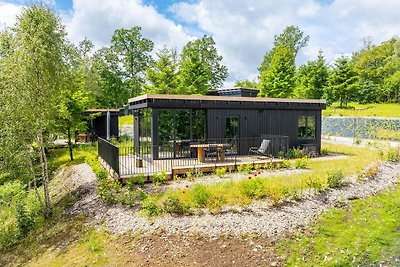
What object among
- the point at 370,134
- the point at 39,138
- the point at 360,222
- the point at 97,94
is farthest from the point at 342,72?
the point at 39,138

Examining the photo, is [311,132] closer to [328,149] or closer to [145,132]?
[328,149]

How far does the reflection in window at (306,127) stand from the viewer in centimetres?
1538

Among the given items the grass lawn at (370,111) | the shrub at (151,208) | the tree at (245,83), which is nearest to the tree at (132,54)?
the tree at (245,83)

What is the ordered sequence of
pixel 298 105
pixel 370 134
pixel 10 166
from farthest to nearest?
1. pixel 370 134
2. pixel 298 105
3. pixel 10 166

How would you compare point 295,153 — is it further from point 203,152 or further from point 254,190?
point 254,190

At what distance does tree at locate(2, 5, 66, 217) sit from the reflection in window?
1143cm

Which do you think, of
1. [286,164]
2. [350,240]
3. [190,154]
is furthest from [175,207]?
[286,164]

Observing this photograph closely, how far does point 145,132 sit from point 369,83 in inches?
1549

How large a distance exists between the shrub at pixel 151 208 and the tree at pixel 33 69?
4.26m

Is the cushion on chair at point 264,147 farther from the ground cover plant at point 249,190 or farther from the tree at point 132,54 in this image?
the tree at point 132,54

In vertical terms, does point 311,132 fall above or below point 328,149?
above

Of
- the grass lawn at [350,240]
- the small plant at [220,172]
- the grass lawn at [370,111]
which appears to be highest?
the grass lawn at [370,111]

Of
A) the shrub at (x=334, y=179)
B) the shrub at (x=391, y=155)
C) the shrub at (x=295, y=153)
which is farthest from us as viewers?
the shrub at (x=295, y=153)

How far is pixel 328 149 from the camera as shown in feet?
56.5
